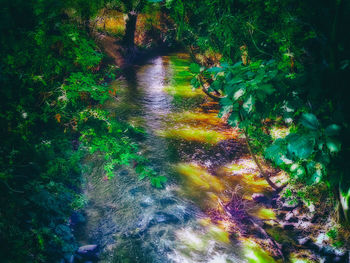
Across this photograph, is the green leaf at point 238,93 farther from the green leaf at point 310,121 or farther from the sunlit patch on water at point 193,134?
the sunlit patch on water at point 193,134

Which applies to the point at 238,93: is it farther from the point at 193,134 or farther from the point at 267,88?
the point at 193,134

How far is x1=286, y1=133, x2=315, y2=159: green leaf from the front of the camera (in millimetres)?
1628

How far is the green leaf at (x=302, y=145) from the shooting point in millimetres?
1628

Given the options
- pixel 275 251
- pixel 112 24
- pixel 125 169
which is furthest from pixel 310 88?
pixel 112 24

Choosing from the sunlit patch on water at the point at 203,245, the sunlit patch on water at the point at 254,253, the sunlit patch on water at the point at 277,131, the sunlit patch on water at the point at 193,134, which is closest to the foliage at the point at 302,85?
the sunlit patch on water at the point at 277,131

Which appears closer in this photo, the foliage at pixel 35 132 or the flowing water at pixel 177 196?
the foliage at pixel 35 132

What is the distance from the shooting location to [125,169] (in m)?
4.83

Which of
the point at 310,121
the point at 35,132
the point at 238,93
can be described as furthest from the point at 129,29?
the point at 310,121

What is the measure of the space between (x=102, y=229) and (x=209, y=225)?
5.65ft

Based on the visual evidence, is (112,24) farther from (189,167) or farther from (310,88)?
(310,88)

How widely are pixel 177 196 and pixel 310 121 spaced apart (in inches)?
118

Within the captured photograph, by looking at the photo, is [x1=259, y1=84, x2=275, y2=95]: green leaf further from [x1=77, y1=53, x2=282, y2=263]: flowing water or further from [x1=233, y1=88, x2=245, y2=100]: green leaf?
[x1=77, y1=53, x2=282, y2=263]: flowing water

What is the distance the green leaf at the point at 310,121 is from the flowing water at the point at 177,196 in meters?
1.05

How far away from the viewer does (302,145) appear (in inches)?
65.3
